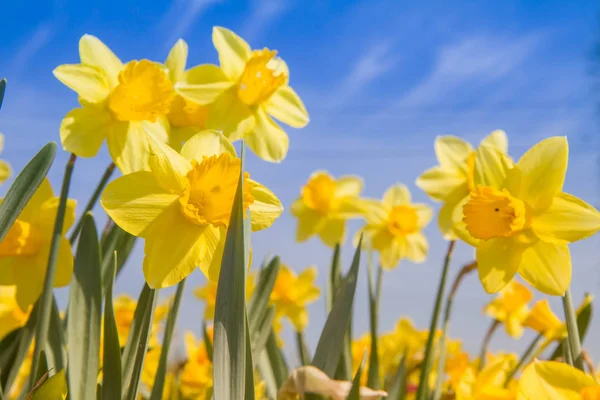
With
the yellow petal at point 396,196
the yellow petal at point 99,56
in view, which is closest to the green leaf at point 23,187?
the yellow petal at point 99,56

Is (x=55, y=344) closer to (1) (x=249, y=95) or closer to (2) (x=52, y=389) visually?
(2) (x=52, y=389)

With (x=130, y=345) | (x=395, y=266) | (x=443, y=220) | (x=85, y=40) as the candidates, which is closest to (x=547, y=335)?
(x=443, y=220)

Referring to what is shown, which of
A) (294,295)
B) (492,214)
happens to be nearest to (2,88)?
(492,214)

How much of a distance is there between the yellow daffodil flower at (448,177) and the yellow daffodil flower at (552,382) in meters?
0.82

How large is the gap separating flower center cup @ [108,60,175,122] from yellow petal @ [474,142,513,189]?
2.58 ft

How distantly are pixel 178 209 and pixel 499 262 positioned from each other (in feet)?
2.56

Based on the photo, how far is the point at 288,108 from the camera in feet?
5.88

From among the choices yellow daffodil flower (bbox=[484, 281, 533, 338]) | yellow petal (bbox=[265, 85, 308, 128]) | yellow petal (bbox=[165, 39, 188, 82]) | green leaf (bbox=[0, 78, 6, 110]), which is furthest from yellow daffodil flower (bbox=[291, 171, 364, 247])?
green leaf (bbox=[0, 78, 6, 110])

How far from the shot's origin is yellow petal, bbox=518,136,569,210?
1410 mm

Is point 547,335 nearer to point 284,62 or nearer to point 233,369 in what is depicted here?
point 284,62

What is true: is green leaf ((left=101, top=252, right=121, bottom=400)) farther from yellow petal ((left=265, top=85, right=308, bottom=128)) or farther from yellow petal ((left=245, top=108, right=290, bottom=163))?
yellow petal ((left=265, top=85, right=308, bottom=128))

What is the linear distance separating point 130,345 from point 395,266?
1691mm

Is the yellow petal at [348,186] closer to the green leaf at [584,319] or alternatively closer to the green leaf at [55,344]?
the green leaf at [584,319]

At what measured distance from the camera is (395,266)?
2799 mm
